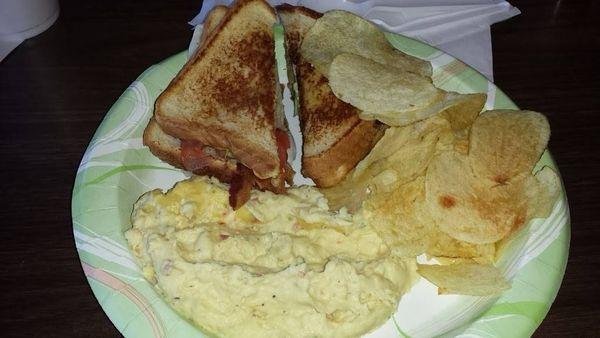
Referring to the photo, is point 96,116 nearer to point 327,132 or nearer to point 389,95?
point 327,132

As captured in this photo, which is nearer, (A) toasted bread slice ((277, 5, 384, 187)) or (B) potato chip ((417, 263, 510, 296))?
(B) potato chip ((417, 263, 510, 296))

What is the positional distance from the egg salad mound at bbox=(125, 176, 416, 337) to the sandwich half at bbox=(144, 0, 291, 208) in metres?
0.14

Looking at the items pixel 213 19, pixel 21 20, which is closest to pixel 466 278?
pixel 213 19

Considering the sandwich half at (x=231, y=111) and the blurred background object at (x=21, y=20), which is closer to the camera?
the sandwich half at (x=231, y=111)

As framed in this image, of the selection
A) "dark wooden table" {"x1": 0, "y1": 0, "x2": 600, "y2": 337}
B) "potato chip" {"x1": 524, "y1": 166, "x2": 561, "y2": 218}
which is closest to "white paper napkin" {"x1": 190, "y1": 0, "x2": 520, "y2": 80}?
"dark wooden table" {"x1": 0, "y1": 0, "x2": 600, "y2": 337}

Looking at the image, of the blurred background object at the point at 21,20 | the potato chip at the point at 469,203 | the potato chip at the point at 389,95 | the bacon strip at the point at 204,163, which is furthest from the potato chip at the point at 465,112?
the blurred background object at the point at 21,20

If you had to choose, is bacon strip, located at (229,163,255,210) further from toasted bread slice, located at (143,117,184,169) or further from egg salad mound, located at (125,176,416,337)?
toasted bread slice, located at (143,117,184,169)

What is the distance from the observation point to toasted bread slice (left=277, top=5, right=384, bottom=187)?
1.74 meters

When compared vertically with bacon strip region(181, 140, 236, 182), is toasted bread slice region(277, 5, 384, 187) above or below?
above

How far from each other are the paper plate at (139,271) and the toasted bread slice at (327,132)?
1.35 feet

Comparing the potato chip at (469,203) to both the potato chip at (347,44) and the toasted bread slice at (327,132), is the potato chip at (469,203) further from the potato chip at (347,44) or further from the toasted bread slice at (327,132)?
the potato chip at (347,44)

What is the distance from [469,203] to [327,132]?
481mm

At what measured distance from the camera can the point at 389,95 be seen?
5.39 ft

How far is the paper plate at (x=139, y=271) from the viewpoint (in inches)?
54.7
